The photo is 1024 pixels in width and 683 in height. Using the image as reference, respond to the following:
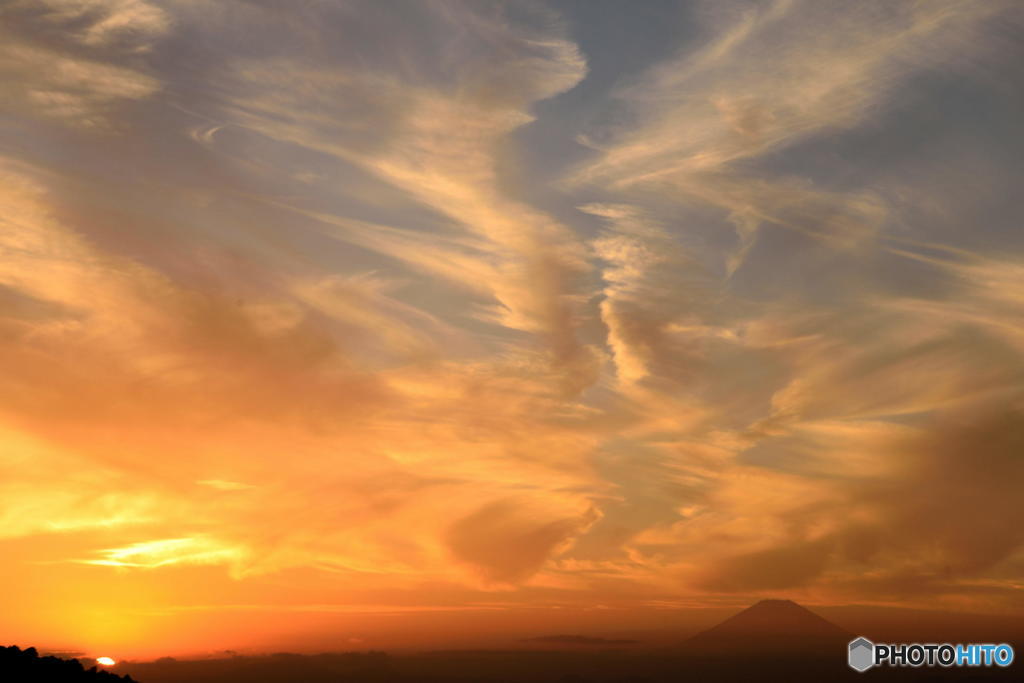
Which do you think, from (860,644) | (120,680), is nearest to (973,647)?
(860,644)

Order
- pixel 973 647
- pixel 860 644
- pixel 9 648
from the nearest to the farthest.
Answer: pixel 9 648 → pixel 973 647 → pixel 860 644

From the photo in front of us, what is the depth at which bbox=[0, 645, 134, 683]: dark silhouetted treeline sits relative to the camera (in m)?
75.5

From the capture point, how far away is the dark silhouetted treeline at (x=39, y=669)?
7550 centimetres

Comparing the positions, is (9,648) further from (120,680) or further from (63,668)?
(120,680)

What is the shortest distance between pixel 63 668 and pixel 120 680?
5.69 metres

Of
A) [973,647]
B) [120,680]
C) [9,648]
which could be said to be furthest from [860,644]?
[9,648]

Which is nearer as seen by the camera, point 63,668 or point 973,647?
point 63,668

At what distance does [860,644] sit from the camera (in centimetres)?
13500

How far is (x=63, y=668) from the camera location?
80.2m

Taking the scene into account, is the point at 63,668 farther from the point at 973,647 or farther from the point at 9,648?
the point at 973,647

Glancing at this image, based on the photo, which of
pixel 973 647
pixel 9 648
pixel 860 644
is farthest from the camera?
pixel 860 644

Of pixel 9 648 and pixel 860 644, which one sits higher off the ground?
pixel 860 644

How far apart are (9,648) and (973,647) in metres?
111

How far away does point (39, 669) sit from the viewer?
77812 millimetres
